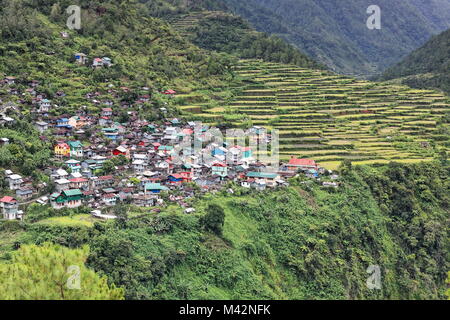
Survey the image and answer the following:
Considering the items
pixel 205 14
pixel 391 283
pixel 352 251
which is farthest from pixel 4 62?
pixel 205 14

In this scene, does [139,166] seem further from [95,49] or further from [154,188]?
[95,49]

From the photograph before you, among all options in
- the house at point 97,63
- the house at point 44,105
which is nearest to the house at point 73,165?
the house at point 44,105

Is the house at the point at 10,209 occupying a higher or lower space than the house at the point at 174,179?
lower

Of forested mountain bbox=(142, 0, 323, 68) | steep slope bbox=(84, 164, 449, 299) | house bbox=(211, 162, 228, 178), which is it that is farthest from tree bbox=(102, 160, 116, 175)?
forested mountain bbox=(142, 0, 323, 68)

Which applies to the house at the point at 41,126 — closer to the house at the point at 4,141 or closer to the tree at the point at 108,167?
the house at the point at 4,141

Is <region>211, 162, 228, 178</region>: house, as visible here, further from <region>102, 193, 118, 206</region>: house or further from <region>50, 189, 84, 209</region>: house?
<region>50, 189, 84, 209</region>: house

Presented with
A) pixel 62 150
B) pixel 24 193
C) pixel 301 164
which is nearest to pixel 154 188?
pixel 24 193
